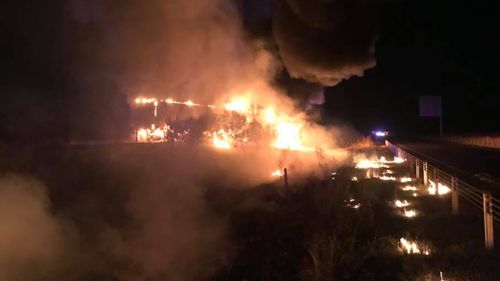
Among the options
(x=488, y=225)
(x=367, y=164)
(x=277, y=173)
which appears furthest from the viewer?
(x=367, y=164)

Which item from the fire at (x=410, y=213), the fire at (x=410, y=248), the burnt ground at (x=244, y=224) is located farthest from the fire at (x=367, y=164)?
the fire at (x=410, y=248)

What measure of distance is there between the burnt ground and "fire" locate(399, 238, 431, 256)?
0.13 m

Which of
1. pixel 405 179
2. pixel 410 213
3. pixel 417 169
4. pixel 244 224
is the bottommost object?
pixel 244 224

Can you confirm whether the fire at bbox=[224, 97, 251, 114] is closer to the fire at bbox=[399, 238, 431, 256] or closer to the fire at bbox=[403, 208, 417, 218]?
the fire at bbox=[403, 208, 417, 218]

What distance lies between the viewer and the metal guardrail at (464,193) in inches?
283

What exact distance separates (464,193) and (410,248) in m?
3.02

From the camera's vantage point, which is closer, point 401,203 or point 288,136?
point 401,203

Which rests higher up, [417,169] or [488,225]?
[417,169]

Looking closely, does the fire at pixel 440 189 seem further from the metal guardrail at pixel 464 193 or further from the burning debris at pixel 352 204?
the burning debris at pixel 352 204

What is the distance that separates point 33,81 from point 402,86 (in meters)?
55.8

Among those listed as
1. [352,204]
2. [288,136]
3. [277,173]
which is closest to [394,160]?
[288,136]

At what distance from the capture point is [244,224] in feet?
35.2

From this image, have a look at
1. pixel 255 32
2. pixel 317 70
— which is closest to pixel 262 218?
pixel 317 70

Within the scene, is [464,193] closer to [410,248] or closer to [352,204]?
[352,204]
